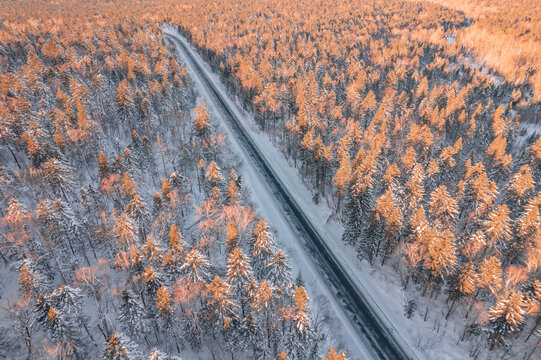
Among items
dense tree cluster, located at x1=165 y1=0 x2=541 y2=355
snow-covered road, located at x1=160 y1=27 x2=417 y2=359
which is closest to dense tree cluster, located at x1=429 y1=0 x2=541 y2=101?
dense tree cluster, located at x1=165 y1=0 x2=541 y2=355

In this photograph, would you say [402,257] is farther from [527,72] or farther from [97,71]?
[527,72]

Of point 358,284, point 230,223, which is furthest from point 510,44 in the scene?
point 230,223

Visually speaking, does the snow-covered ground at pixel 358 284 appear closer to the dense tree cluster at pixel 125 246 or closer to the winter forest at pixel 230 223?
the winter forest at pixel 230 223

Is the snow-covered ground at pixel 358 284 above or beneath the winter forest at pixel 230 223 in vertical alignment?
beneath

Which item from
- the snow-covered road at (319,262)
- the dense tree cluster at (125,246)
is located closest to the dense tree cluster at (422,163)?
the snow-covered road at (319,262)

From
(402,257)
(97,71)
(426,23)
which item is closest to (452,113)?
(402,257)

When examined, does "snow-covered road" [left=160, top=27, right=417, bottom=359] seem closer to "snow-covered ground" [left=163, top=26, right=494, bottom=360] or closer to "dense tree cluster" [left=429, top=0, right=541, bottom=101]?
"snow-covered ground" [left=163, top=26, right=494, bottom=360]
